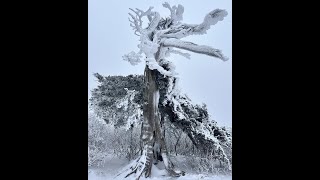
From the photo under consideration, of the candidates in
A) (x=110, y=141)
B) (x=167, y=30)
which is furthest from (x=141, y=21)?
(x=110, y=141)

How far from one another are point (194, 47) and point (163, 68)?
318mm

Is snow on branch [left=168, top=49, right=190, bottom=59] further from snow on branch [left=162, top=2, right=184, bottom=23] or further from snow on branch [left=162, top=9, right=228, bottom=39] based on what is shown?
snow on branch [left=162, top=2, right=184, bottom=23]

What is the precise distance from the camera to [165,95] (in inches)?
230

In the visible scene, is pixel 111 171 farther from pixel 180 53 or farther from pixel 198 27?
pixel 198 27

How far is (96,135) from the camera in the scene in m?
5.82

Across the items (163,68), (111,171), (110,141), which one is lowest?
(111,171)

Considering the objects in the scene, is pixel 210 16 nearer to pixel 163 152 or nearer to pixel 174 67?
pixel 174 67

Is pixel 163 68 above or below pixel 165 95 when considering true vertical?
above

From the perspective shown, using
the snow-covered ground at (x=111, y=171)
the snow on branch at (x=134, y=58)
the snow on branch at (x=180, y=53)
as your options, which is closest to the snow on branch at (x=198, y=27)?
the snow on branch at (x=180, y=53)

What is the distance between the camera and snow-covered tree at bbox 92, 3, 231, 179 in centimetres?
580

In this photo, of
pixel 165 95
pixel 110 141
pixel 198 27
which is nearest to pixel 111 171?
pixel 110 141

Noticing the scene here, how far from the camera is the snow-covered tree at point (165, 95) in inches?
228

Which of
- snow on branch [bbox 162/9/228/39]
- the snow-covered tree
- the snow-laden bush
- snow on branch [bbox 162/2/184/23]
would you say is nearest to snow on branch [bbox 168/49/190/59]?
the snow-covered tree

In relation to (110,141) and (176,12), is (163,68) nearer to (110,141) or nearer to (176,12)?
(176,12)
